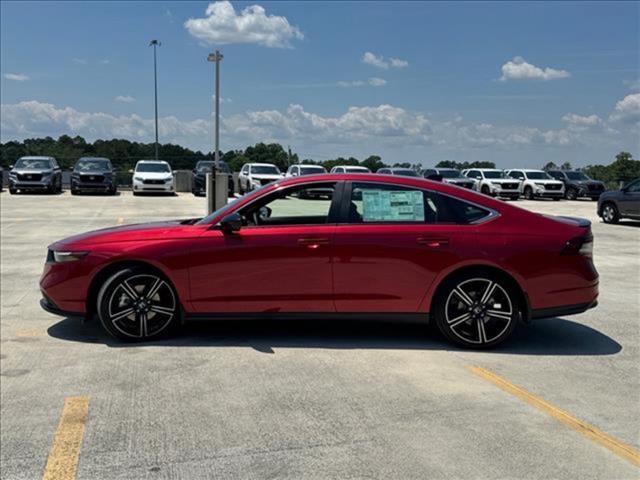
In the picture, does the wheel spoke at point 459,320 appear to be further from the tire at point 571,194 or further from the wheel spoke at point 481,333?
the tire at point 571,194

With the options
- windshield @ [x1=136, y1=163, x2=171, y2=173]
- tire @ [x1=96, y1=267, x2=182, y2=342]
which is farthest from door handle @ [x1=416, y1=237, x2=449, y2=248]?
windshield @ [x1=136, y1=163, x2=171, y2=173]

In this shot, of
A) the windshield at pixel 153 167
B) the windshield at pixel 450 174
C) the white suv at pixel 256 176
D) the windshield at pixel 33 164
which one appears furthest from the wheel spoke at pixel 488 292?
the windshield at pixel 450 174

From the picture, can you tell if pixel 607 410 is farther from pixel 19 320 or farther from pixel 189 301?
pixel 19 320

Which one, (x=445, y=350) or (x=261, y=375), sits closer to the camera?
(x=261, y=375)

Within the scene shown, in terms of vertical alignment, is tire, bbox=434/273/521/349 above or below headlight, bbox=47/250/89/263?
below

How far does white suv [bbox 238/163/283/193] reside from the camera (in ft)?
96.6

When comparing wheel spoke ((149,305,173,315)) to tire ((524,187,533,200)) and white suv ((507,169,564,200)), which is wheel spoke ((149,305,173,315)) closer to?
white suv ((507,169,564,200))

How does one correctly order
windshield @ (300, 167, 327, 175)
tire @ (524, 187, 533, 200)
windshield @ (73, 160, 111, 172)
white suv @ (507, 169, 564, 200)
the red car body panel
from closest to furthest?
the red car body panel
windshield @ (73, 160, 111, 172)
windshield @ (300, 167, 327, 175)
white suv @ (507, 169, 564, 200)
tire @ (524, 187, 533, 200)

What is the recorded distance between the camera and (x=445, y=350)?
5324 mm

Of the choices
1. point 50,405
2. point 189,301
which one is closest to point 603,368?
point 189,301

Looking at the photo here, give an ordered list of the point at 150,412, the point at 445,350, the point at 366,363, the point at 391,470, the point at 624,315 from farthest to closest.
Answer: the point at 624,315, the point at 445,350, the point at 366,363, the point at 150,412, the point at 391,470

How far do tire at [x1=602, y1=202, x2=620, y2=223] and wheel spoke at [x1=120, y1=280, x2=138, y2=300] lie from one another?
59.6 feet

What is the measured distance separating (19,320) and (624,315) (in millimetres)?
6602

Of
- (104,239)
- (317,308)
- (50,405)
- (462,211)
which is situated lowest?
(50,405)
